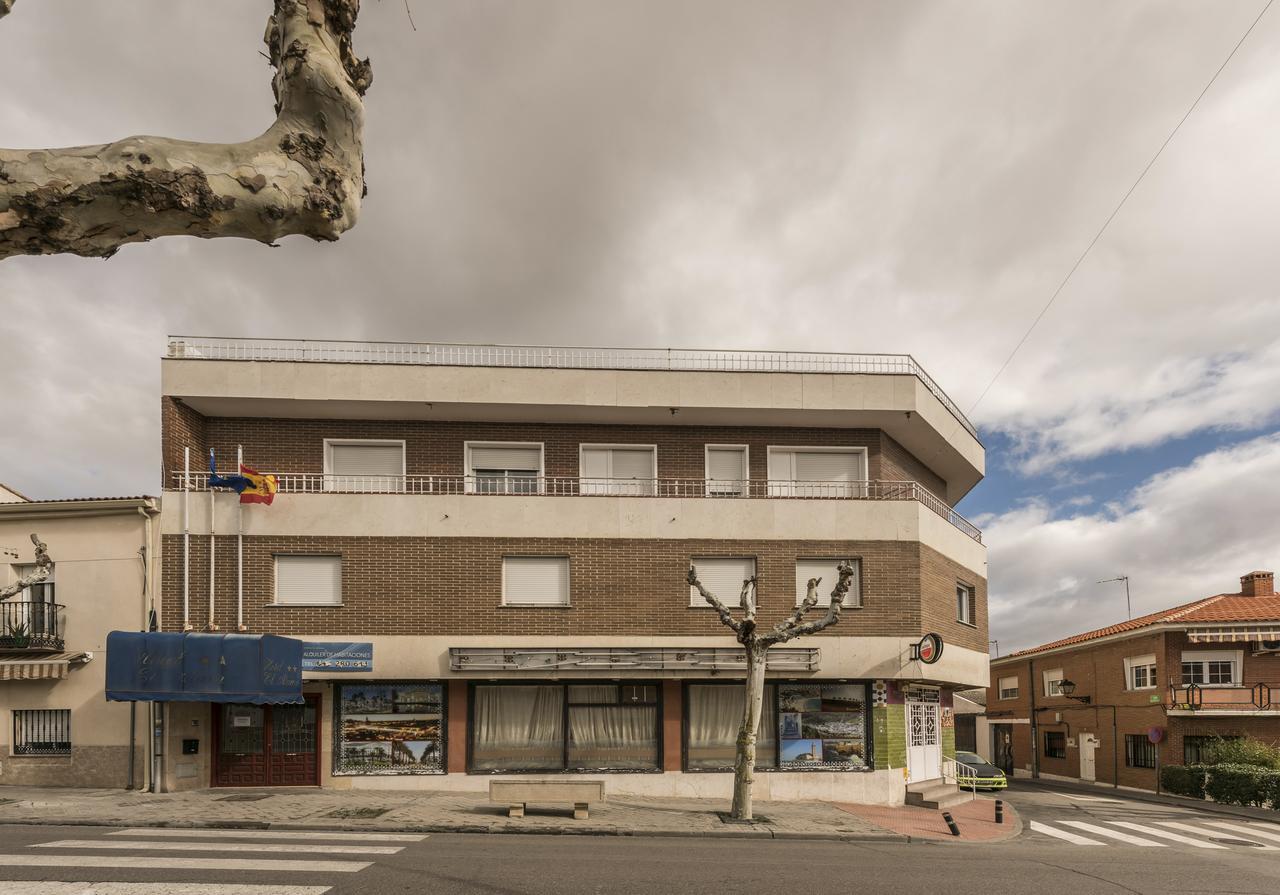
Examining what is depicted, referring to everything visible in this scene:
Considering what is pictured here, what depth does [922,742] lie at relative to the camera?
72.6 ft

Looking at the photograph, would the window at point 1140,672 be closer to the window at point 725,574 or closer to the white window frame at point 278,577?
the window at point 725,574

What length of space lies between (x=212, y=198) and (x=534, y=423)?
61.1 ft

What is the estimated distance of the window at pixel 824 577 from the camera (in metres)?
20.2

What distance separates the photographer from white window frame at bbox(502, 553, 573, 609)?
19.6 m

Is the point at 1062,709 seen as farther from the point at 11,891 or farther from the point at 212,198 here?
the point at 212,198

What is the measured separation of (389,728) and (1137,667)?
2693cm

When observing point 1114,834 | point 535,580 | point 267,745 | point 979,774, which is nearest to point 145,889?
point 267,745

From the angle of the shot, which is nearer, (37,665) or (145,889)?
(145,889)

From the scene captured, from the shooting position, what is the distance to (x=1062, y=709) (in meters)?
→ 38.3

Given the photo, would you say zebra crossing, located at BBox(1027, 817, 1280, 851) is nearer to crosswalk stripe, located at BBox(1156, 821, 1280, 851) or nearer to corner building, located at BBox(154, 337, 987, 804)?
crosswalk stripe, located at BBox(1156, 821, 1280, 851)

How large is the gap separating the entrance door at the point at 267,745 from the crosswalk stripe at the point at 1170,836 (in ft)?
56.9

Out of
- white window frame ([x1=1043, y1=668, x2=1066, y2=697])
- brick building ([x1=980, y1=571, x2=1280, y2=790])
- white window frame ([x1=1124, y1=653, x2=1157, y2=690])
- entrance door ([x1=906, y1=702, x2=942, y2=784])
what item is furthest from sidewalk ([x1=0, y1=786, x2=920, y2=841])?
white window frame ([x1=1043, y1=668, x2=1066, y2=697])

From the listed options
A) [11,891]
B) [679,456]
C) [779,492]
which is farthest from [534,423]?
[11,891]

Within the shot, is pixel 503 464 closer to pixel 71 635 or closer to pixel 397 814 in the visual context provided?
pixel 397 814
